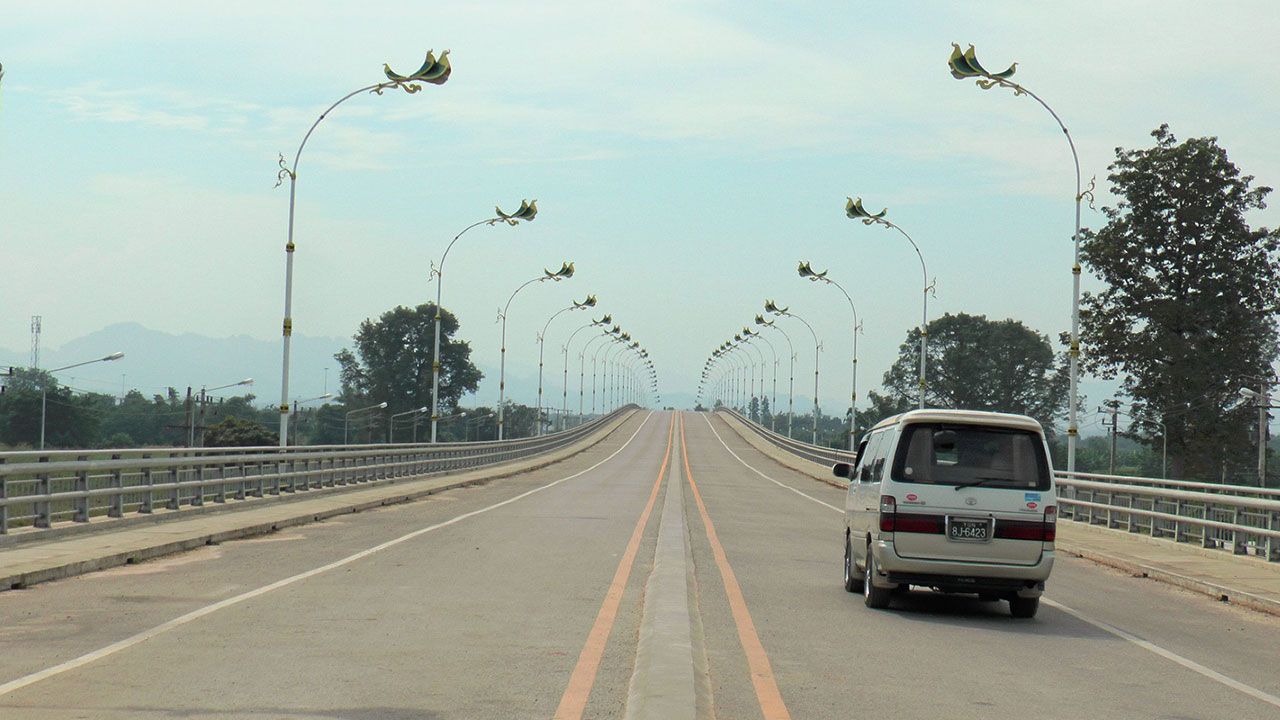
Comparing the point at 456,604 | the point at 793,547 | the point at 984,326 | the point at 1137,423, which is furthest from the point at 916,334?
the point at 456,604

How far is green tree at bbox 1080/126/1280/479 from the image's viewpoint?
5381 centimetres

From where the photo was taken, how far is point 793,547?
20.5 m

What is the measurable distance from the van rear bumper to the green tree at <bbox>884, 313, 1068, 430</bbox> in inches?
4386

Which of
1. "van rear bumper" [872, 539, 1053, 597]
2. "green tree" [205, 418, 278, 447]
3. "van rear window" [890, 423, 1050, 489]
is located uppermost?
"van rear window" [890, 423, 1050, 489]

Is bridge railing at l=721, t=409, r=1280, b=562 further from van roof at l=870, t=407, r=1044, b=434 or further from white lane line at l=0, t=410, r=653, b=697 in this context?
white lane line at l=0, t=410, r=653, b=697

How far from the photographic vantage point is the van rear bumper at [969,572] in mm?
12727

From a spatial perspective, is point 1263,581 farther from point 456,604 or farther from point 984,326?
point 984,326

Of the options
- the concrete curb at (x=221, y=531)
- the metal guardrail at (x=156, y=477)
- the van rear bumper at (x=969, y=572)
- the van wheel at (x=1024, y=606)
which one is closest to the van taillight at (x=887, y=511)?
the van rear bumper at (x=969, y=572)

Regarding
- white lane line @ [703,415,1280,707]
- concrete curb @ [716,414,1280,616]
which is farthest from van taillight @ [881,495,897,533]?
concrete curb @ [716,414,1280,616]

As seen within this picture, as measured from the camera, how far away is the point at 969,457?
13109 millimetres

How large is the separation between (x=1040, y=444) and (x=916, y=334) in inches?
4881

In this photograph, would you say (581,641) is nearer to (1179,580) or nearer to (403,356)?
(1179,580)

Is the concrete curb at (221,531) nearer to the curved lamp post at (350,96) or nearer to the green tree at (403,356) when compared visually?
the curved lamp post at (350,96)

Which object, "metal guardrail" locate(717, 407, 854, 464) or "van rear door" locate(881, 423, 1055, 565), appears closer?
"van rear door" locate(881, 423, 1055, 565)
